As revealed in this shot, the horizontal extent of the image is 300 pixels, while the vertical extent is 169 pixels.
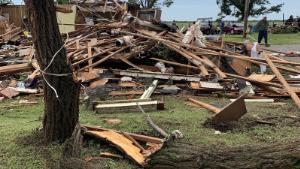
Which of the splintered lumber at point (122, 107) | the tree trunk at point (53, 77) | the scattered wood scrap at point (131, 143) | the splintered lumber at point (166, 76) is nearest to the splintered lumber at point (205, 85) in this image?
the splintered lumber at point (166, 76)

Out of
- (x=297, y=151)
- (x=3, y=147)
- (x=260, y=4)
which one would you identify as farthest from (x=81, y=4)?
(x=260, y=4)

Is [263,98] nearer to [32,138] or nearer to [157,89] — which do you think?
[157,89]

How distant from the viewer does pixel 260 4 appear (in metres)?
51.1

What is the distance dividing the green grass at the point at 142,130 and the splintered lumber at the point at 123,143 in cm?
11

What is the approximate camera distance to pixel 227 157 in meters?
4.73

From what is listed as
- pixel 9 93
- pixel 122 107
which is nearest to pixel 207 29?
pixel 9 93

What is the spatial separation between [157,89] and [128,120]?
3.23 meters

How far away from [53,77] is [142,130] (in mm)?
1517

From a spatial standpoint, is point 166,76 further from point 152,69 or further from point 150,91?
point 150,91

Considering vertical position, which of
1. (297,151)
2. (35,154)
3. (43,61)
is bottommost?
(35,154)

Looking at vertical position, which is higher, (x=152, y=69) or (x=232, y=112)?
(x=152, y=69)

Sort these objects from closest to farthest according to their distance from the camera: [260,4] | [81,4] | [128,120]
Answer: [128,120]
[81,4]
[260,4]

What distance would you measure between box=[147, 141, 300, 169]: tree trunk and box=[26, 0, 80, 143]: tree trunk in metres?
1.54

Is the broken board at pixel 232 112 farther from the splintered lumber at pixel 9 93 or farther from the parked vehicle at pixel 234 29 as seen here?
the parked vehicle at pixel 234 29
